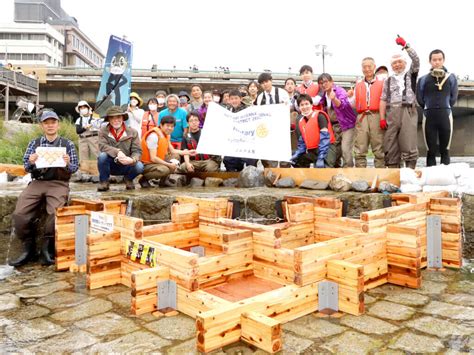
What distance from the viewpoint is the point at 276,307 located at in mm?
3096

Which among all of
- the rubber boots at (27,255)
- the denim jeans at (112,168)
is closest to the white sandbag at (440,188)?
the denim jeans at (112,168)

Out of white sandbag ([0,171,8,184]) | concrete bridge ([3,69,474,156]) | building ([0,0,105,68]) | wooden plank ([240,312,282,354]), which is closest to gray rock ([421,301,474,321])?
wooden plank ([240,312,282,354])

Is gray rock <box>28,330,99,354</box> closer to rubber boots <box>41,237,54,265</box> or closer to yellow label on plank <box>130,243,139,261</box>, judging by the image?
yellow label on plank <box>130,243,139,261</box>

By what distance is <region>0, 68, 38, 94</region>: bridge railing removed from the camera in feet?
93.5

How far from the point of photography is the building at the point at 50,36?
2997 inches

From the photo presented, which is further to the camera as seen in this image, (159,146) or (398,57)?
(159,146)

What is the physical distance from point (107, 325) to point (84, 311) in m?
0.43

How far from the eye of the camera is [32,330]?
3.07 metres

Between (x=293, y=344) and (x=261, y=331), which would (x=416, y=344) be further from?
(x=261, y=331)

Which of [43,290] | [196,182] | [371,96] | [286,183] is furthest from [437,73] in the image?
[43,290]

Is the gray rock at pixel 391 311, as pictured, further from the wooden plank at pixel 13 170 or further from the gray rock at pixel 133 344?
the wooden plank at pixel 13 170

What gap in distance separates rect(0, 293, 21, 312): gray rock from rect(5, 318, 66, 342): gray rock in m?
0.45

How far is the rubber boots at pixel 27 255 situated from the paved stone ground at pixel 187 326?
0.93 m

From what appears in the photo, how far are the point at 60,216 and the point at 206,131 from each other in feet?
12.2
